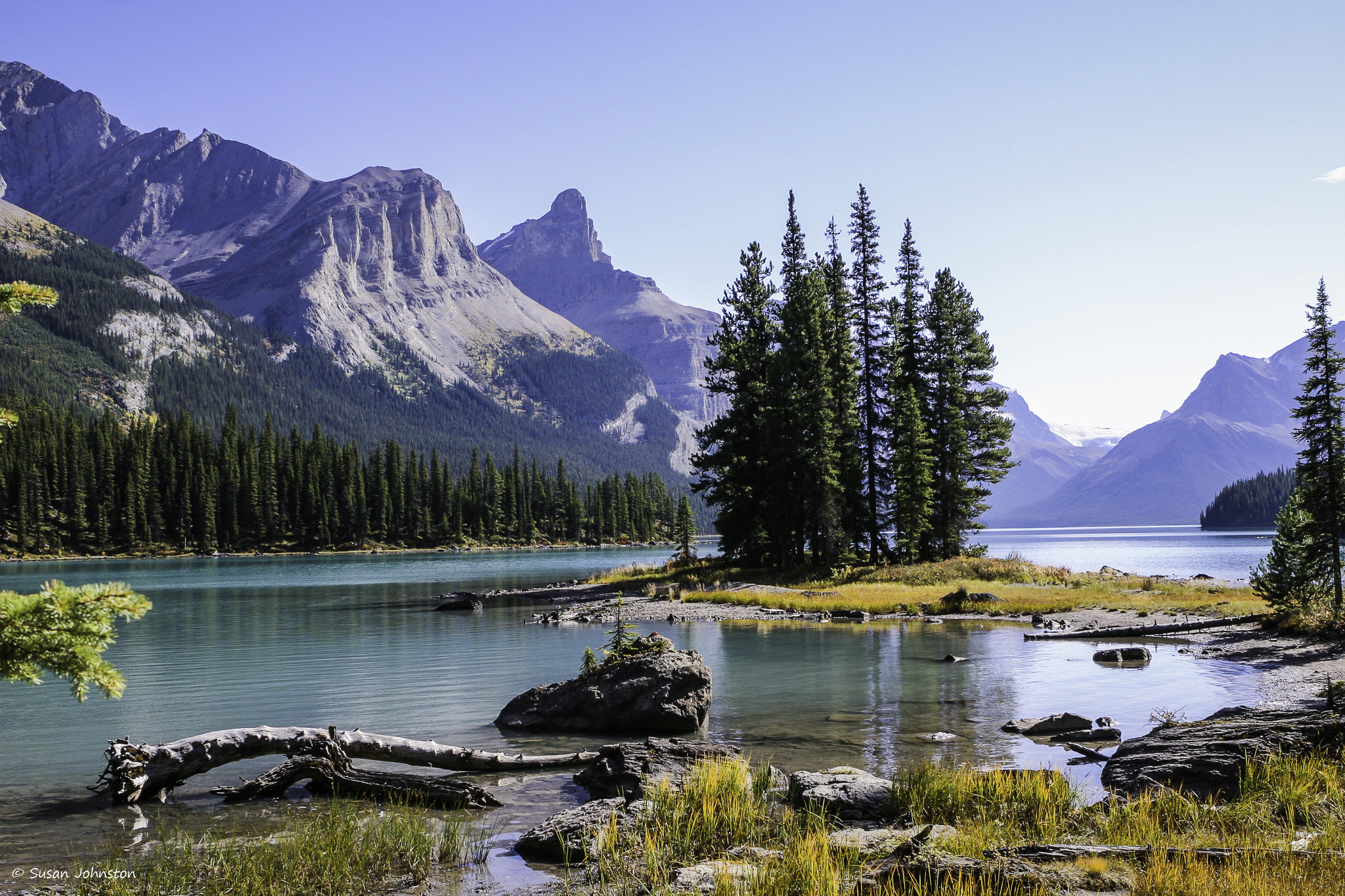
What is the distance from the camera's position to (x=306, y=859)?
8.92m

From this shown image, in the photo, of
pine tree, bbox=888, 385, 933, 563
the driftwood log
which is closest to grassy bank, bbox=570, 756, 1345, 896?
the driftwood log

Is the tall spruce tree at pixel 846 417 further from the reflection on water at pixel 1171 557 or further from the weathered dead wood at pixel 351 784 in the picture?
the weathered dead wood at pixel 351 784

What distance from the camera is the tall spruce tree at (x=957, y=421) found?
58312mm

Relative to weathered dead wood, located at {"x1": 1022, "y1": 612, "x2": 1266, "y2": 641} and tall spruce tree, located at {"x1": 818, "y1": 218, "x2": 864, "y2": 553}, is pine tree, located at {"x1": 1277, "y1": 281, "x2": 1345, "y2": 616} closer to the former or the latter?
weathered dead wood, located at {"x1": 1022, "y1": 612, "x2": 1266, "y2": 641}

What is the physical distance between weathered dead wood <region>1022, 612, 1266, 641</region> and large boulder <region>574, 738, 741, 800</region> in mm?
21518

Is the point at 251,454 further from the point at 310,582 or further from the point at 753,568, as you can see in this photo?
the point at 753,568

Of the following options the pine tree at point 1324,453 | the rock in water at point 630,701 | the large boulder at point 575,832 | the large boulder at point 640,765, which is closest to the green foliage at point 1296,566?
the pine tree at point 1324,453

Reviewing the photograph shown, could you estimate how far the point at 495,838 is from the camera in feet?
35.6

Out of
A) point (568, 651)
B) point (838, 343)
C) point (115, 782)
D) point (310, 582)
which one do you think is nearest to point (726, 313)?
point (838, 343)

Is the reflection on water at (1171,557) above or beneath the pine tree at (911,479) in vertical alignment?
beneath

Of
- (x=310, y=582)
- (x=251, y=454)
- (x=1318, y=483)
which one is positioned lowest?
(x=310, y=582)

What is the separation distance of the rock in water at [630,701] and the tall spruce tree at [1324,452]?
77.4 feet

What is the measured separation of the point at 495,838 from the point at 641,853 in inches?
104

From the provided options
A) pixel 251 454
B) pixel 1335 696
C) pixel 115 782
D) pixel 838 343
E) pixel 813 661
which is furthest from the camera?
pixel 251 454
